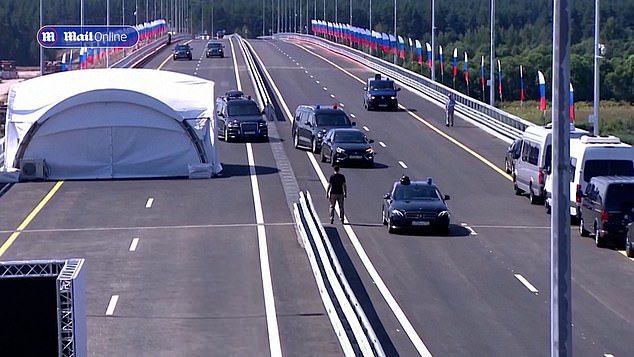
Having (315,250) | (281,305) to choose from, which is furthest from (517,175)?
(281,305)

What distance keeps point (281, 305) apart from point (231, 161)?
25074mm

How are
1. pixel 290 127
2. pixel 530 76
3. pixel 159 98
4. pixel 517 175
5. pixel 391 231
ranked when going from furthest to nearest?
pixel 530 76 → pixel 290 127 → pixel 159 98 → pixel 517 175 → pixel 391 231

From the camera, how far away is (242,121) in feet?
178

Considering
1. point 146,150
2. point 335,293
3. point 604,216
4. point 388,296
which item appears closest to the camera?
point 335,293

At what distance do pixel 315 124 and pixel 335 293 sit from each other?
1135 inches

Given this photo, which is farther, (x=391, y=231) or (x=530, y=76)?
(x=530, y=76)

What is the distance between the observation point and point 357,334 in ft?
60.1

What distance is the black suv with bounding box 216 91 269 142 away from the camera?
54.1m

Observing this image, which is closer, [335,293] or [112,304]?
[335,293]

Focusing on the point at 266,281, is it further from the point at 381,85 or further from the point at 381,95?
the point at 381,85

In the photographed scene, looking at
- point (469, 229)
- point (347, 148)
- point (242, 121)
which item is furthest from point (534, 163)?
point (242, 121)

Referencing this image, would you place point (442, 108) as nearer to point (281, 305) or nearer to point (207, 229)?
point (207, 229)

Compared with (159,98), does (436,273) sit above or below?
below

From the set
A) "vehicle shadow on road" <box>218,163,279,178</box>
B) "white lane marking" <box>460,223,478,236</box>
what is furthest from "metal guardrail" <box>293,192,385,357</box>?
"vehicle shadow on road" <box>218,163,279,178</box>
